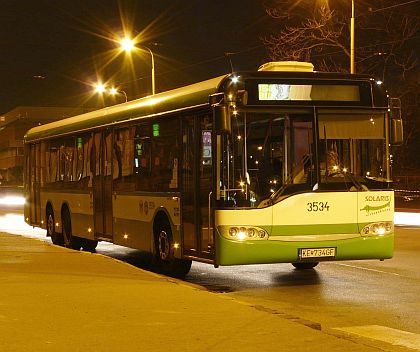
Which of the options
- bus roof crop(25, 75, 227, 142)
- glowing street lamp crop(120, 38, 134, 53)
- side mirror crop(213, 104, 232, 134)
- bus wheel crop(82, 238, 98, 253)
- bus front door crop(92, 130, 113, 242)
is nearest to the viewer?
side mirror crop(213, 104, 232, 134)

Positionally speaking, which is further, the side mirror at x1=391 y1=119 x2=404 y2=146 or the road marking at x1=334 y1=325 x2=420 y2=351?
the side mirror at x1=391 y1=119 x2=404 y2=146

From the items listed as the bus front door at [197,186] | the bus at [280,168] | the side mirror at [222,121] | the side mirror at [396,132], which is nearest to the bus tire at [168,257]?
the bus at [280,168]

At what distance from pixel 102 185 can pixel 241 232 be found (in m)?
5.91

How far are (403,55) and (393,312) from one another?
3350 centimetres

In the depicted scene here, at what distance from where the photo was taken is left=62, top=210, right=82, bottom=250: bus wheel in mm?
20250

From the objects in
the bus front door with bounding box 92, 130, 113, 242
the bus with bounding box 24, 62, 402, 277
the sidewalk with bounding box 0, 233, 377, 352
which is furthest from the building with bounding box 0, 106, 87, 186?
the sidewalk with bounding box 0, 233, 377, 352

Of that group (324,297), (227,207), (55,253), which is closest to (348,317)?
(324,297)

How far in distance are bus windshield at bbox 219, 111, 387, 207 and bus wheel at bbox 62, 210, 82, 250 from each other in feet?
27.9

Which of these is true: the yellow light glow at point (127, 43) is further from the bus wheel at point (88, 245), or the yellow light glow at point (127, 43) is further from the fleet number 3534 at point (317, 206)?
the fleet number 3534 at point (317, 206)

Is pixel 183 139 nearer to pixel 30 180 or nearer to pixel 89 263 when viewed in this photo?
pixel 89 263

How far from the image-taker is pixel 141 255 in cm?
1898

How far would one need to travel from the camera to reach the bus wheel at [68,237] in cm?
2025

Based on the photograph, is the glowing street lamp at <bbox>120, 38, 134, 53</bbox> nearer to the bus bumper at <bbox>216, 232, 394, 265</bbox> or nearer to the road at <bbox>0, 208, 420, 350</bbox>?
the road at <bbox>0, 208, 420, 350</bbox>

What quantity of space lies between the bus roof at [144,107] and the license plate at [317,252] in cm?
255
